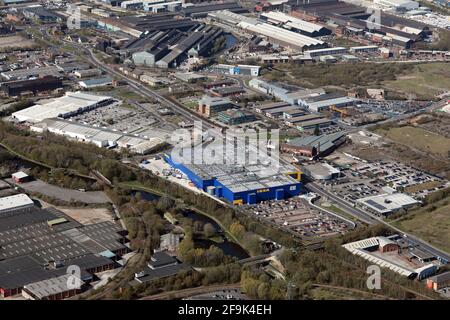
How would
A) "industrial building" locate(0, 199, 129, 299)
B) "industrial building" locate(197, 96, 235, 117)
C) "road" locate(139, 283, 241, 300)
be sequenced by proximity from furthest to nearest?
"industrial building" locate(197, 96, 235, 117) < "industrial building" locate(0, 199, 129, 299) < "road" locate(139, 283, 241, 300)

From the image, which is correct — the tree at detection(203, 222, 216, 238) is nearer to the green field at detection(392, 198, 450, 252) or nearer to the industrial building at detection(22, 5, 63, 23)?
the green field at detection(392, 198, 450, 252)

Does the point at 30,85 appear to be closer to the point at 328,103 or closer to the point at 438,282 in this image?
the point at 328,103

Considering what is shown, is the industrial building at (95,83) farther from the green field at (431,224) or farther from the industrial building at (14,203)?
the green field at (431,224)

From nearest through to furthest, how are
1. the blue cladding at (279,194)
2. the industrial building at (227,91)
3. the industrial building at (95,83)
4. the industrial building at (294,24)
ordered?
the blue cladding at (279,194) → the industrial building at (227,91) → the industrial building at (95,83) → the industrial building at (294,24)

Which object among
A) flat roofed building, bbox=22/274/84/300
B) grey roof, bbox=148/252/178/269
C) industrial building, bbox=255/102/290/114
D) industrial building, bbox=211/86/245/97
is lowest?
industrial building, bbox=255/102/290/114

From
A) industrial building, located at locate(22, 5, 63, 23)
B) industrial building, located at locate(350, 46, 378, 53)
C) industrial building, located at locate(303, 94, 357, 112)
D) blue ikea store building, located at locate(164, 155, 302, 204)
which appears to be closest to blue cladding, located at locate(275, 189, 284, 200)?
blue ikea store building, located at locate(164, 155, 302, 204)

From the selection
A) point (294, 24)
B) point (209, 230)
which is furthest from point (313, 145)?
point (294, 24)

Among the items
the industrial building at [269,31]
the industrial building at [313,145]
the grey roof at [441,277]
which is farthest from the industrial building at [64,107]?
the grey roof at [441,277]
